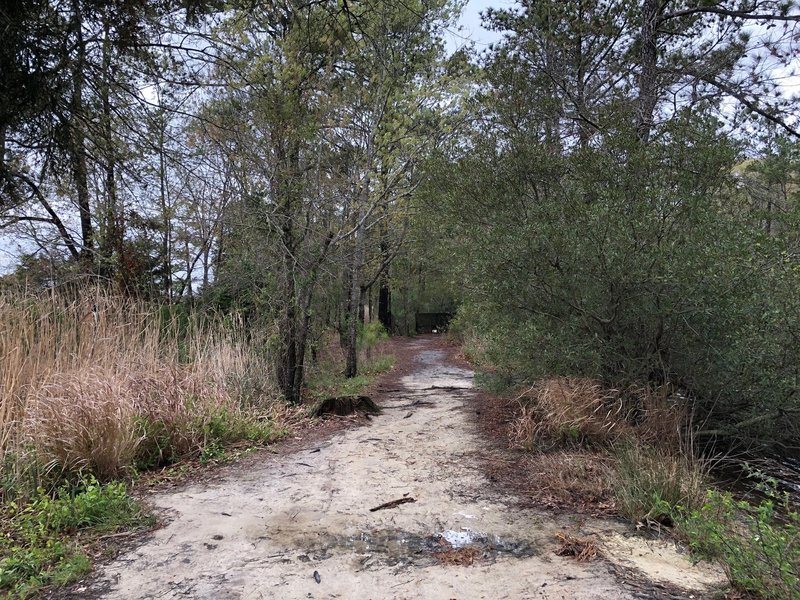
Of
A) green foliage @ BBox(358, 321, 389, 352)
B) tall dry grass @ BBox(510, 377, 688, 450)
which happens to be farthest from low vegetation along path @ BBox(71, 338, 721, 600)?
green foliage @ BBox(358, 321, 389, 352)

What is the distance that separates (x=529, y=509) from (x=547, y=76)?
6483 millimetres

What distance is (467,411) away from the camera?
26.9 ft

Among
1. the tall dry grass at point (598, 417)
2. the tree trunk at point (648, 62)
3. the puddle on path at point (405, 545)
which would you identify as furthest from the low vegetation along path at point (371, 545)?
the tree trunk at point (648, 62)

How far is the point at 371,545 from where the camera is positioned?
3316 mm

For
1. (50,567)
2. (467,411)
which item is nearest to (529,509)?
(50,567)

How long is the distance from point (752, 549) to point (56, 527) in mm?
4063

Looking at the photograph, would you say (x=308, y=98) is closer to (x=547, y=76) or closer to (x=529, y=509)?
(x=547, y=76)

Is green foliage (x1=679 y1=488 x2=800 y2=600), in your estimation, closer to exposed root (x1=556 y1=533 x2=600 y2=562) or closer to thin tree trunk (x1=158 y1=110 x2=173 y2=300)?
exposed root (x1=556 y1=533 x2=600 y2=562)

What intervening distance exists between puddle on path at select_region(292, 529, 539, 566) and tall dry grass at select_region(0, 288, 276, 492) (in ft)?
6.68

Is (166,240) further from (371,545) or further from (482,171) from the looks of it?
(371,545)

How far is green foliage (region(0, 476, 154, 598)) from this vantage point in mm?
2771

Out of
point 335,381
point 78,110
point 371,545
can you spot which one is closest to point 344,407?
point 335,381

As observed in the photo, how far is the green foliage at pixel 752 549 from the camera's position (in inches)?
94.7

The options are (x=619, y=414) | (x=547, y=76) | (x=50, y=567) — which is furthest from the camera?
(x=547, y=76)
